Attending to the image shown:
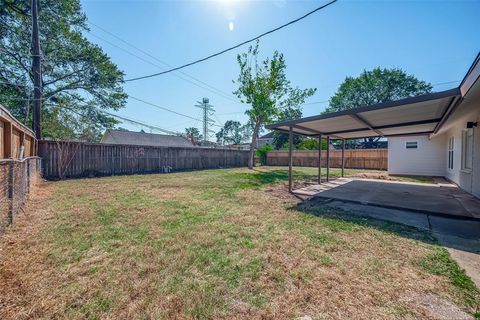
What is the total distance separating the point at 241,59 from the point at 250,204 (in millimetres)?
14760

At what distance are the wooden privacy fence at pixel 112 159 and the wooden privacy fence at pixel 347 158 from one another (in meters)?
8.27

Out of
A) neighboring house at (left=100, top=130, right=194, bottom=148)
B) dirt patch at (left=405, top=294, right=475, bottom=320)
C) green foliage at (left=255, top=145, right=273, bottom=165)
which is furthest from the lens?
green foliage at (left=255, top=145, right=273, bottom=165)

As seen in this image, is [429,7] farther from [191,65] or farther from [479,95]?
[191,65]

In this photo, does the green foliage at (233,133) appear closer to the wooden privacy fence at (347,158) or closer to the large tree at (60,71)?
the wooden privacy fence at (347,158)

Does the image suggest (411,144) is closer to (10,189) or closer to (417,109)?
(417,109)

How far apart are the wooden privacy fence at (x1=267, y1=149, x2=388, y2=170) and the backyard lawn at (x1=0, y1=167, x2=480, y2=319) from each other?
15.9 meters

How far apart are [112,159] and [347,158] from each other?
1862cm

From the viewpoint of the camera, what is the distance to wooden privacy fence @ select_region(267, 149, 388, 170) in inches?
671

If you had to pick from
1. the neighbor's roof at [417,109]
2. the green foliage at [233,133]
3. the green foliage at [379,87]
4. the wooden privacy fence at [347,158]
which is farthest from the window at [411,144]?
the green foliage at [233,133]

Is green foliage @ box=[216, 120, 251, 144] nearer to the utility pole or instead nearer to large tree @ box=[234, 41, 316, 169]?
large tree @ box=[234, 41, 316, 169]

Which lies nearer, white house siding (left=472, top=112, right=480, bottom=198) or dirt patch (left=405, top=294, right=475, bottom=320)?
dirt patch (left=405, top=294, right=475, bottom=320)

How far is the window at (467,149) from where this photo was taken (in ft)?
21.5

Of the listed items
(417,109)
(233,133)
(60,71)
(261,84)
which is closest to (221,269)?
(417,109)

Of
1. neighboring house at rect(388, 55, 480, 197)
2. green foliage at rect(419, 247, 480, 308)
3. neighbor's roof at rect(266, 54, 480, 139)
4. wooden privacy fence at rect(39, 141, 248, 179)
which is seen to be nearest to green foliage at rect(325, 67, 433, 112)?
neighboring house at rect(388, 55, 480, 197)
